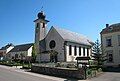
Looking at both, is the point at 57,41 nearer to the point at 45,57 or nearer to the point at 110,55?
the point at 45,57

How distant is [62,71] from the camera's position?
85.5 feet

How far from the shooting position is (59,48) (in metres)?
49.6

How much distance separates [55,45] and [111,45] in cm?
1657

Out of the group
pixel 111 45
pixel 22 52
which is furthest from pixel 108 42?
pixel 22 52

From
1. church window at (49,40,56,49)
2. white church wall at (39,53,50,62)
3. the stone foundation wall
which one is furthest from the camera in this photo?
church window at (49,40,56,49)

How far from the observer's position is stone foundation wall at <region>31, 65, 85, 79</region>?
23719mm

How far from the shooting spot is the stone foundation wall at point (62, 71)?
23719 millimetres

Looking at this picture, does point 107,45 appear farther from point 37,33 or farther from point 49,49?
point 37,33

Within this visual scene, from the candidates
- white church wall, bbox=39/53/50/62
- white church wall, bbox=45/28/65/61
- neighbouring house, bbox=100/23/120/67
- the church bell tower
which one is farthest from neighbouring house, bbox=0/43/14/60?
neighbouring house, bbox=100/23/120/67

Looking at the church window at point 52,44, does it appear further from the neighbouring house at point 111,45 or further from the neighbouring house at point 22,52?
the neighbouring house at point 22,52

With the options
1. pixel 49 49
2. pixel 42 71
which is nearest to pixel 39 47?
pixel 49 49

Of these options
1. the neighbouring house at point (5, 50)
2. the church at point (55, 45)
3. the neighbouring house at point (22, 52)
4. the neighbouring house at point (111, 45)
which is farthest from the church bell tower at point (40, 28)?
the neighbouring house at point (5, 50)

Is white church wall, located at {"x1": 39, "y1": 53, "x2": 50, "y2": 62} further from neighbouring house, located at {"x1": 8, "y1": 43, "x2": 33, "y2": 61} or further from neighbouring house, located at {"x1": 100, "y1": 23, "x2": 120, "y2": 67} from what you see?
neighbouring house, located at {"x1": 8, "y1": 43, "x2": 33, "y2": 61}

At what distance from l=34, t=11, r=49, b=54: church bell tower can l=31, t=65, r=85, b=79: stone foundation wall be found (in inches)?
951
